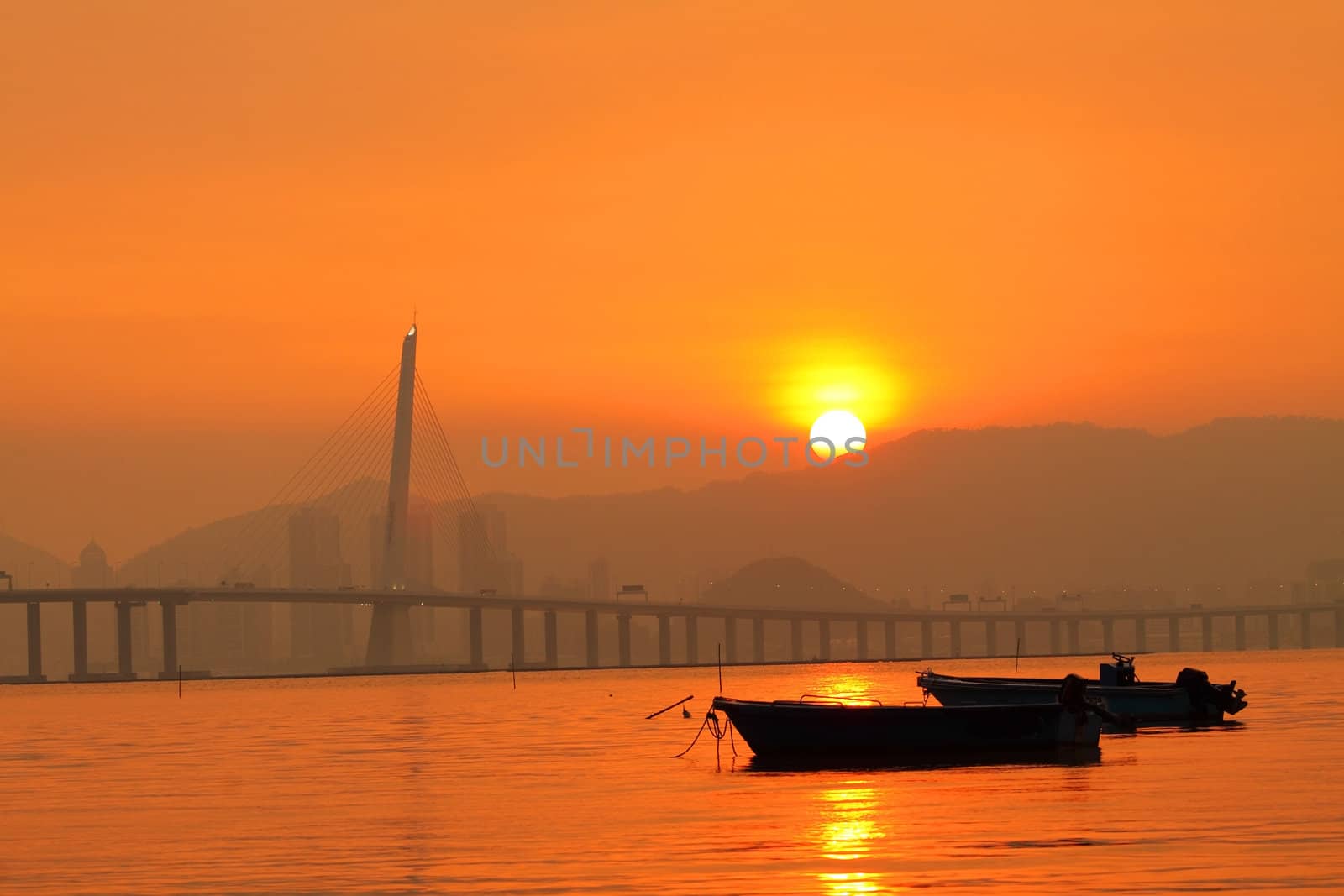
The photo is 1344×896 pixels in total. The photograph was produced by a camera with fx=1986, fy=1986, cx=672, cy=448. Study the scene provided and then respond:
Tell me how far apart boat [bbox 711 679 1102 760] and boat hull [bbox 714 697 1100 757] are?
0.02 meters

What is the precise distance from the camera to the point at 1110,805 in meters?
33.8

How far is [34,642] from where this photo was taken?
170875 millimetres

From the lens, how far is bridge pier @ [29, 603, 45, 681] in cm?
16375

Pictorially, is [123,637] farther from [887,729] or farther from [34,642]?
[887,729]

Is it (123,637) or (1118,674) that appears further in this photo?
(123,637)

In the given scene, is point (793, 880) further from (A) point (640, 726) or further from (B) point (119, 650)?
(B) point (119, 650)

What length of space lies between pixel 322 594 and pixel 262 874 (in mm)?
125227

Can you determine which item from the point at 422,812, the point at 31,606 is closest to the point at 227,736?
the point at 422,812

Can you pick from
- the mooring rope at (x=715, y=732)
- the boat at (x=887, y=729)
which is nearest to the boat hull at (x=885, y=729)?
the boat at (x=887, y=729)

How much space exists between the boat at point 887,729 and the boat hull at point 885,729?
0.06 ft

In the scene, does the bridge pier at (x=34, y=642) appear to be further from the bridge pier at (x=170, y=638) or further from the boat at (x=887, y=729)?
the boat at (x=887, y=729)

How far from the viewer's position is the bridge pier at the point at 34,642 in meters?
164

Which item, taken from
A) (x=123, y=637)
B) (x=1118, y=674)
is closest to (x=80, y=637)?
(x=123, y=637)

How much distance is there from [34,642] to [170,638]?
13706 mm
